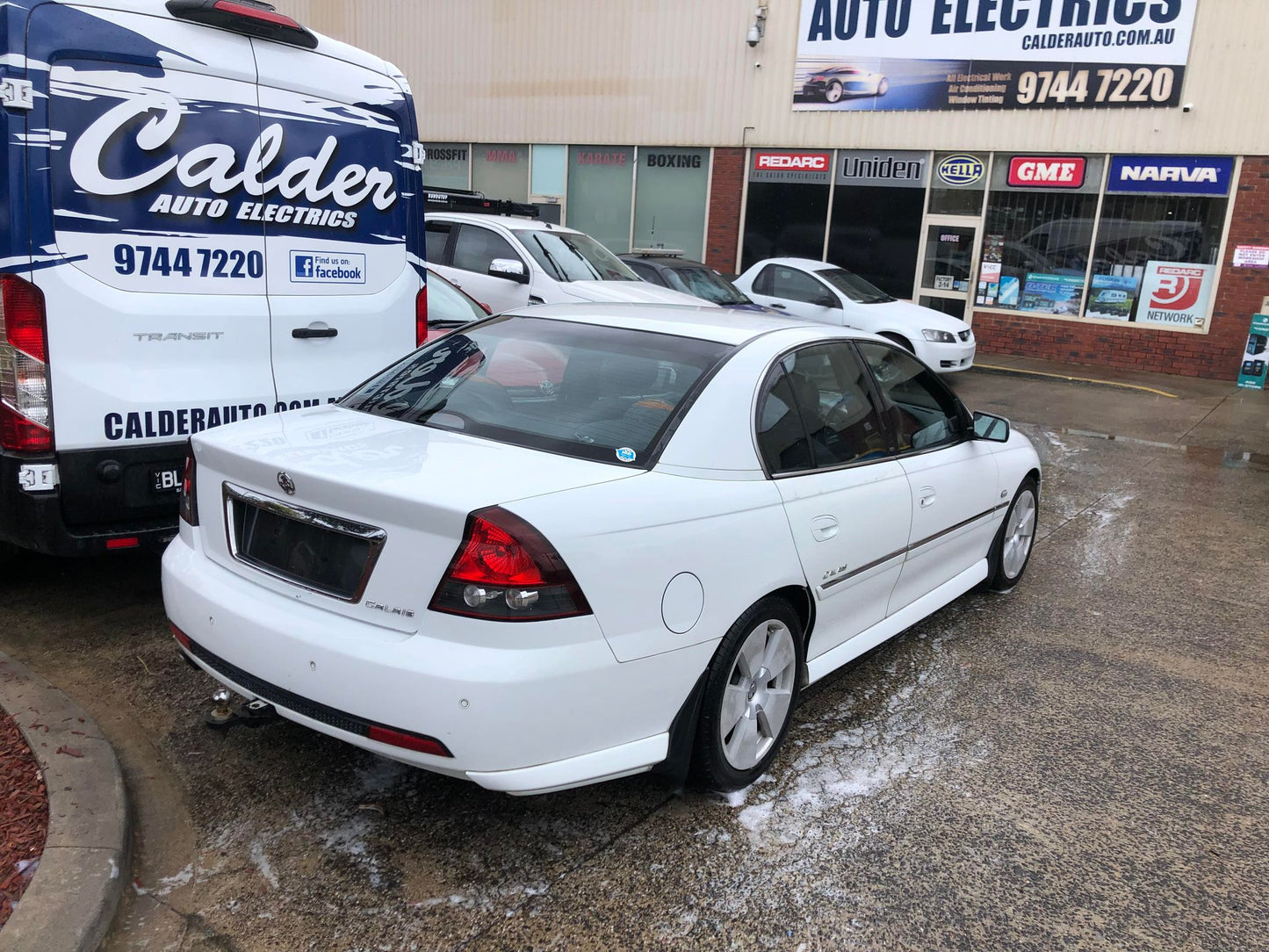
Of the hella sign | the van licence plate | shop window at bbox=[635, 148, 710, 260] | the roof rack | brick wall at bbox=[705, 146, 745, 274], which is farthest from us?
shop window at bbox=[635, 148, 710, 260]

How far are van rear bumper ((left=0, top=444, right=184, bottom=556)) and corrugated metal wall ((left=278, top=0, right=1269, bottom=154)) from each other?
48.7 feet

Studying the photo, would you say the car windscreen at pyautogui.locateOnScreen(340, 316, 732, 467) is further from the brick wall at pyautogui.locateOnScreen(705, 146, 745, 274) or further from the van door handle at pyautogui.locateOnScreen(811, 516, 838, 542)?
the brick wall at pyautogui.locateOnScreen(705, 146, 745, 274)

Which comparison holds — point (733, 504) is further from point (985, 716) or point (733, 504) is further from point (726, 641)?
point (985, 716)

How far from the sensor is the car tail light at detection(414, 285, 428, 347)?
204 inches

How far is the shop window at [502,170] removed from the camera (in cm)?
2012

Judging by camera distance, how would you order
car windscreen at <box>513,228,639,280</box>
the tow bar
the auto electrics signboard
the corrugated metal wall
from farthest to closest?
the auto electrics signboard → the corrugated metal wall → car windscreen at <box>513,228,639,280</box> → the tow bar

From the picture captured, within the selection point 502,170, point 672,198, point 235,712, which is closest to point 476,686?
point 235,712

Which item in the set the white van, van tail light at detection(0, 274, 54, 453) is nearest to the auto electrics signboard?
the white van

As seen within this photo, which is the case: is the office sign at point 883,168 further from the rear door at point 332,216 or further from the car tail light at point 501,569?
the car tail light at point 501,569

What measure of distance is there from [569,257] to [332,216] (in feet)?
18.2

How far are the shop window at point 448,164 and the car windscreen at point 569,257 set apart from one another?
440 inches

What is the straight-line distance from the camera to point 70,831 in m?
2.80

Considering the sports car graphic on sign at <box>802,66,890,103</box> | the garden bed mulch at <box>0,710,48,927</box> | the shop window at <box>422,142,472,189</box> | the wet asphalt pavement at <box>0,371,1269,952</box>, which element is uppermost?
the sports car graphic on sign at <box>802,66,890,103</box>

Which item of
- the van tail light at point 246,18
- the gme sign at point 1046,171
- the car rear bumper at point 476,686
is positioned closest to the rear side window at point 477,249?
the van tail light at point 246,18
